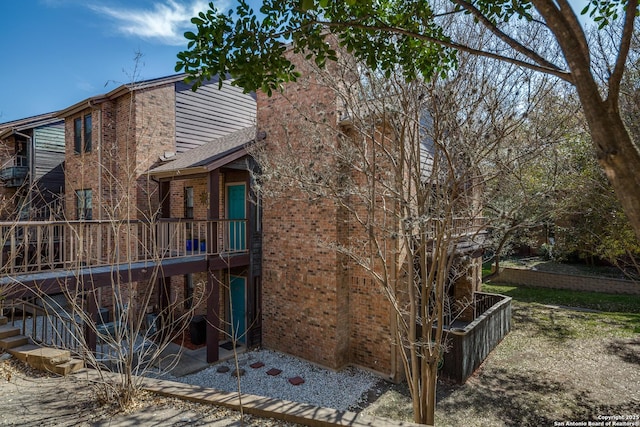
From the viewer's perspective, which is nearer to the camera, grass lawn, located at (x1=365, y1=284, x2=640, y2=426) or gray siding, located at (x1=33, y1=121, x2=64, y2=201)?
grass lawn, located at (x1=365, y1=284, x2=640, y2=426)

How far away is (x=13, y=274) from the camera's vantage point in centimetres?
638

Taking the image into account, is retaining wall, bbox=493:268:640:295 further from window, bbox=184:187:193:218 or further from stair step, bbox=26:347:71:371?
stair step, bbox=26:347:71:371

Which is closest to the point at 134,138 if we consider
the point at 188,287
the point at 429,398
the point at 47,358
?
the point at 188,287

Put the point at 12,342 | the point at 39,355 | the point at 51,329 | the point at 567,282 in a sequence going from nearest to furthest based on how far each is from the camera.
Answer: the point at 39,355, the point at 12,342, the point at 51,329, the point at 567,282

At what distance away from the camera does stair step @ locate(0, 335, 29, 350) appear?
6.15 m

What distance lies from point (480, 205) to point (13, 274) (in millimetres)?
8669

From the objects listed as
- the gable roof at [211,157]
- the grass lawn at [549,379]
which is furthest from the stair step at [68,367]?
the grass lawn at [549,379]

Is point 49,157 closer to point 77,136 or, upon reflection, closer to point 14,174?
point 14,174

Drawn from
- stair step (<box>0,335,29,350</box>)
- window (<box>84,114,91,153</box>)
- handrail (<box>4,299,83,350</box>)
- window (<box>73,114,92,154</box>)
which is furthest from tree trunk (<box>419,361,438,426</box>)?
window (<box>84,114,91,153</box>)

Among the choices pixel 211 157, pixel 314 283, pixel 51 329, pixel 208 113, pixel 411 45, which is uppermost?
pixel 208 113

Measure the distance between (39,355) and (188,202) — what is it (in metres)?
7.56

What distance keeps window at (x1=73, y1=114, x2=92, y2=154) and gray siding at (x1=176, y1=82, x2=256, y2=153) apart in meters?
3.78

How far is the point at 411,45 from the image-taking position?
15.0 ft

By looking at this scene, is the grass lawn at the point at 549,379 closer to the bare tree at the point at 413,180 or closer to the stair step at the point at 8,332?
the bare tree at the point at 413,180
